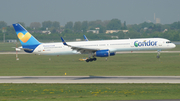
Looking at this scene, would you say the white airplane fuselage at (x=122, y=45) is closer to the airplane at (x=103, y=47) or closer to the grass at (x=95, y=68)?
the airplane at (x=103, y=47)

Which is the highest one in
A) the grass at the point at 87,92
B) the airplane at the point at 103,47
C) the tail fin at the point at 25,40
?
the tail fin at the point at 25,40

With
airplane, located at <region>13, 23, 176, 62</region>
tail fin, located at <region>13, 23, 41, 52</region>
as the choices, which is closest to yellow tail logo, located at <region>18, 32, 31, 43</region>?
tail fin, located at <region>13, 23, 41, 52</region>

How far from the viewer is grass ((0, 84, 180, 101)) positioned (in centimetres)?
2473

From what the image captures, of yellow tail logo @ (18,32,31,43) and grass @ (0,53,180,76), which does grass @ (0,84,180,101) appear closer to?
grass @ (0,53,180,76)

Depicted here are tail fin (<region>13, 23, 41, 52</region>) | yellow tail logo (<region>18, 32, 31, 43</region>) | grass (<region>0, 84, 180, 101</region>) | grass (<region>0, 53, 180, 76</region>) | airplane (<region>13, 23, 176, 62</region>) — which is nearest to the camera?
grass (<region>0, 84, 180, 101</region>)

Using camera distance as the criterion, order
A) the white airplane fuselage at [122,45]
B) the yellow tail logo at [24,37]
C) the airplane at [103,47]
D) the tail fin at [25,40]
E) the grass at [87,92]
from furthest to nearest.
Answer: the yellow tail logo at [24,37], the tail fin at [25,40], the white airplane fuselage at [122,45], the airplane at [103,47], the grass at [87,92]

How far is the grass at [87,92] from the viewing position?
24.7 m

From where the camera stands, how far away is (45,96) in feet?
84.4

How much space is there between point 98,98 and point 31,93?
7610mm

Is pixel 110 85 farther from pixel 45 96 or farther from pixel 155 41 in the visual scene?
pixel 155 41

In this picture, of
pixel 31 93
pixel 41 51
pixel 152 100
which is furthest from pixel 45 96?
pixel 41 51

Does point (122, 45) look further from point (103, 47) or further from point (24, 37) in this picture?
point (24, 37)

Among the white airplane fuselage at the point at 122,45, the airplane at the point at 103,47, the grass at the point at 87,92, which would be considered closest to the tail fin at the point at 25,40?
the airplane at the point at 103,47

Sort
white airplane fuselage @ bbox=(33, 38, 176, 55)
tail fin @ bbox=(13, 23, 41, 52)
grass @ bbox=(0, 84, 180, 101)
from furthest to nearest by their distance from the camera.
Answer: tail fin @ bbox=(13, 23, 41, 52) < white airplane fuselage @ bbox=(33, 38, 176, 55) < grass @ bbox=(0, 84, 180, 101)
